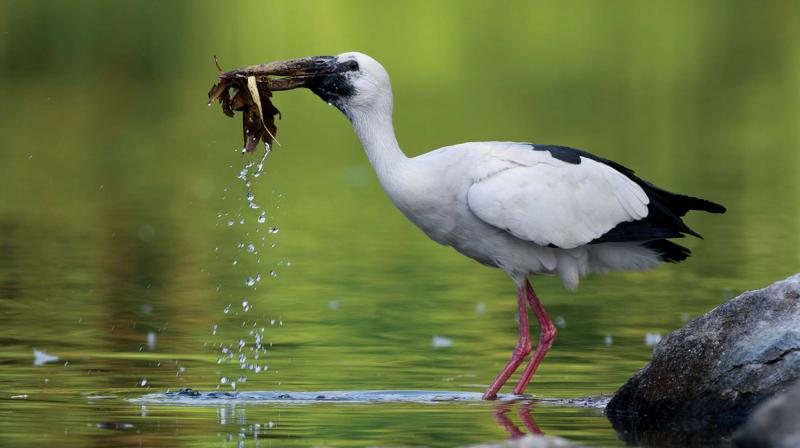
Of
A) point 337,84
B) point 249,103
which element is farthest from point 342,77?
point 249,103

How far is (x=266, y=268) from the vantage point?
634 inches

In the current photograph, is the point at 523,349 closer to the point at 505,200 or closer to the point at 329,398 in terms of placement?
the point at 505,200

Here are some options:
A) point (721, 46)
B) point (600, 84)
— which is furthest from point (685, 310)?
point (721, 46)

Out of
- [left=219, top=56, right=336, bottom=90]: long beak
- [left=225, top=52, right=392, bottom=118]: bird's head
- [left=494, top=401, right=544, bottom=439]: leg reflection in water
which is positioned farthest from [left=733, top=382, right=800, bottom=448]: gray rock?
[left=219, top=56, right=336, bottom=90]: long beak

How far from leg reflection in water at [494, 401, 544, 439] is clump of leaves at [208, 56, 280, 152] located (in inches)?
89.9

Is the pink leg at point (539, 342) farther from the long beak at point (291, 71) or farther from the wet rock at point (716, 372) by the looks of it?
the long beak at point (291, 71)

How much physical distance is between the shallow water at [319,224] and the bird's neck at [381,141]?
0.78 metres

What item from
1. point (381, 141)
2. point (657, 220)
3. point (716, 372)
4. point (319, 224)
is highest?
point (319, 224)

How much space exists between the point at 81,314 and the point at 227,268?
10.0 feet

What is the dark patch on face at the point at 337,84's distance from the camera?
10508 mm

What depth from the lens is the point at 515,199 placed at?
33.4 ft

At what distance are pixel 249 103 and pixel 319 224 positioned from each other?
8.65 m

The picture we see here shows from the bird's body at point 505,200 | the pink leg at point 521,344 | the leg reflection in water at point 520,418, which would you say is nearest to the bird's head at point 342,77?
the bird's body at point 505,200

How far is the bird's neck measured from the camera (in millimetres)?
10328
